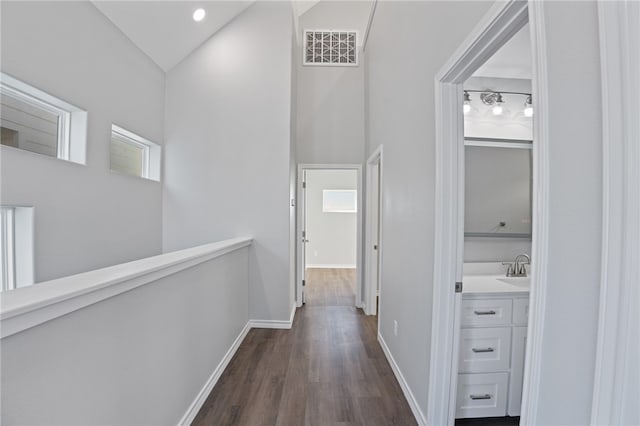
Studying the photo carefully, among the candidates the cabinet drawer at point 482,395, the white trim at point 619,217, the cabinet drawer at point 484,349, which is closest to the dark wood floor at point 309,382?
the cabinet drawer at point 482,395

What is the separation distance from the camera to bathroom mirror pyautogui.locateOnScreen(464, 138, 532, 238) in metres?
2.35

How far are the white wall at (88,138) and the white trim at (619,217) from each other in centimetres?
290

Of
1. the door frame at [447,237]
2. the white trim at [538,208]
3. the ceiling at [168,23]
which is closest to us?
the white trim at [538,208]

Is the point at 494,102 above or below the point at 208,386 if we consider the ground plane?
above

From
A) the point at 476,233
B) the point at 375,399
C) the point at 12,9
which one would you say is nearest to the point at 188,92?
the point at 12,9

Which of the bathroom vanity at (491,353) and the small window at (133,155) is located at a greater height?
the small window at (133,155)

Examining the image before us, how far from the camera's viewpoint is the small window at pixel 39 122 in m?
1.97

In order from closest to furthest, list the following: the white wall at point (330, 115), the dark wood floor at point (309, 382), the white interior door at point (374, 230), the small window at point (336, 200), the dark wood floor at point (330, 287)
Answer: the dark wood floor at point (309, 382)
the white interior door at point (374, 230)
the white wall at point (330, 115)
the dark wood floor at point (330, 287)
the small window at point (336, 200)

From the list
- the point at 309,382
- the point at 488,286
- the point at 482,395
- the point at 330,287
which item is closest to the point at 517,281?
the point at 488,286

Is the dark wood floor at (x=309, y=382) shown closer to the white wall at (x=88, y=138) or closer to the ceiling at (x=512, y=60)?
the white wall at (x=88, y=138)

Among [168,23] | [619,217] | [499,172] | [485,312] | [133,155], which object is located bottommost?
[485,312]

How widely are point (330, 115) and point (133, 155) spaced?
2.53 m

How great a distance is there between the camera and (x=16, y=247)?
2000 millimetres

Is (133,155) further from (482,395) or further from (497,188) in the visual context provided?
(482,395)
